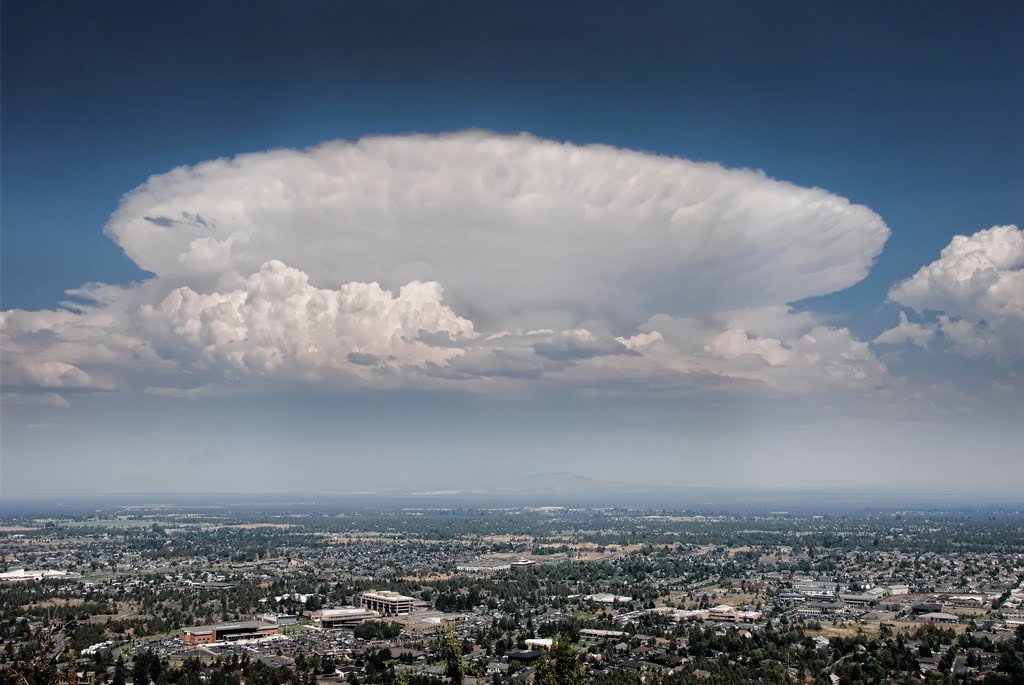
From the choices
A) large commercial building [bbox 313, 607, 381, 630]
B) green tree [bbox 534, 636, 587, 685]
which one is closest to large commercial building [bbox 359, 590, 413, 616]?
large commercial building [bbox 313, 607, 381, 630]

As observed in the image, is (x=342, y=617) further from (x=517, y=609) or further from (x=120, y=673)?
(x=120, y=673)

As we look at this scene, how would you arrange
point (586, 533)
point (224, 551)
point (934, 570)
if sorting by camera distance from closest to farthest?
point (934, 570) → point (224, 551) → point (586, 533)

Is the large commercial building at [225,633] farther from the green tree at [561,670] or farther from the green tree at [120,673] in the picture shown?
the green tree at [561,670]

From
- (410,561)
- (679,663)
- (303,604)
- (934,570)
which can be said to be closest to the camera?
(679,663)

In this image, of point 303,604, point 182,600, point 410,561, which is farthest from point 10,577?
point 410,561

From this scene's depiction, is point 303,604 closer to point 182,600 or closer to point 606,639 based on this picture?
point 182,600

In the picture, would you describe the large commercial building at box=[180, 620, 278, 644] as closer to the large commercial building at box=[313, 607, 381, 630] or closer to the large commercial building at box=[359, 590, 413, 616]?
the large commercial building at box=[313, 607, 381, 630]
